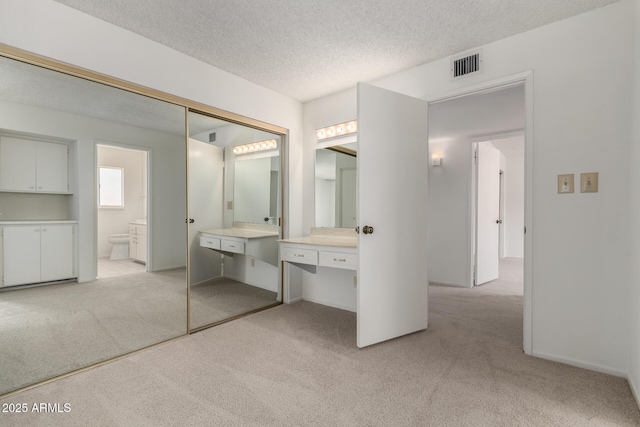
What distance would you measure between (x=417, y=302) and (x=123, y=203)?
2639 mm

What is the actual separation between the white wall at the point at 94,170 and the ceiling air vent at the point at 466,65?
2412 mm

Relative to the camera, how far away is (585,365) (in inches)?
82.6

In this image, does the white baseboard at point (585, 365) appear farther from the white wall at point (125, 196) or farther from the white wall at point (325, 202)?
the white wall at point (125, 196)

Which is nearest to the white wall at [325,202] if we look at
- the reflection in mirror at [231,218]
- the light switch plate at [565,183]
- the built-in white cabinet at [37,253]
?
the reflection in mirror at [231,218]

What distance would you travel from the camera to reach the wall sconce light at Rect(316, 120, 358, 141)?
3338 millimetres

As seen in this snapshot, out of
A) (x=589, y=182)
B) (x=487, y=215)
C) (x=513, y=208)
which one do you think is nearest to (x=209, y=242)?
(x=589, y=182)

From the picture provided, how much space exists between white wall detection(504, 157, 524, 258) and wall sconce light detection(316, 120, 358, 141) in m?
5.89

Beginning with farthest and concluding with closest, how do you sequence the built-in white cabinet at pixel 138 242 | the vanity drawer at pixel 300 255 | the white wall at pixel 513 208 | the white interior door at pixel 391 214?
1. the white wall at pixel 513 208
2. the vanity drawer at pixel 300 255
3. the built-in white cabinet at pixel 138 242
4. the white interior door at pixel 391 214

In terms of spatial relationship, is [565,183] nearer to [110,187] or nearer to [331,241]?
[331,241]

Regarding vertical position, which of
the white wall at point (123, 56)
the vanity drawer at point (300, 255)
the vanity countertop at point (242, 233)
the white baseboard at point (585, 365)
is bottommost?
the white baseboard at point (585, 365)

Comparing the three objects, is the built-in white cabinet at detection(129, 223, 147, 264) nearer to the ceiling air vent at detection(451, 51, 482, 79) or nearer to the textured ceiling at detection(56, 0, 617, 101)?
the textured ceiling at detection(56, 0, 617, 101)

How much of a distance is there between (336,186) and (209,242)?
1.49 m

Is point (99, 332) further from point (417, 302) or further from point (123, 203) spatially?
point (417, 302)

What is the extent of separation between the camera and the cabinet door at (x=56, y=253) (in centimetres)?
210
